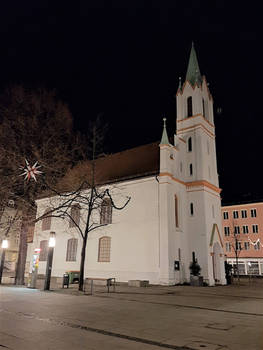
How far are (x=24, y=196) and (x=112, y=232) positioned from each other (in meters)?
11.3

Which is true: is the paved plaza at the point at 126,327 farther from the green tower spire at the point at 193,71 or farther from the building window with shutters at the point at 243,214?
the building window with shutters at the point at 243,214

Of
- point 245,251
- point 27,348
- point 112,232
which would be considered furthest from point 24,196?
point 245,251

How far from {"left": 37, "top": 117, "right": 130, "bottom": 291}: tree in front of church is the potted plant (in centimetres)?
836

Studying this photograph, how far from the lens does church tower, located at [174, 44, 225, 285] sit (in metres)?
28.5

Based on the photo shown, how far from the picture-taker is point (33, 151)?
2008 centimetres

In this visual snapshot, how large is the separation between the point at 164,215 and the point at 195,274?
6.11 m

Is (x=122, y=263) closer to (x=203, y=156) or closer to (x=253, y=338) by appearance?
(x=203, y=156)

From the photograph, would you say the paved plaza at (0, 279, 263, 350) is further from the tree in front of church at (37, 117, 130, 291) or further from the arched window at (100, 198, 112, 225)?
the arched window at (100, 198, 112, 225)

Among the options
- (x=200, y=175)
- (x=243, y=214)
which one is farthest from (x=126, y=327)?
(x=243, y=214)

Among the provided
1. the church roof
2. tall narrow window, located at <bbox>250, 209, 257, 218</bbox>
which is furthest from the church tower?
tall narrow window, located at <bbox>250, 209, 257, 218</bbox>

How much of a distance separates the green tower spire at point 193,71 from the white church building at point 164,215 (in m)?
0.16

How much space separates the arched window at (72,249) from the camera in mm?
32250

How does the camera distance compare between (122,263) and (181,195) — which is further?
(181,195)

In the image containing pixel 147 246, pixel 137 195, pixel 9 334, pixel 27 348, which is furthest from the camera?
pixel 137 195
